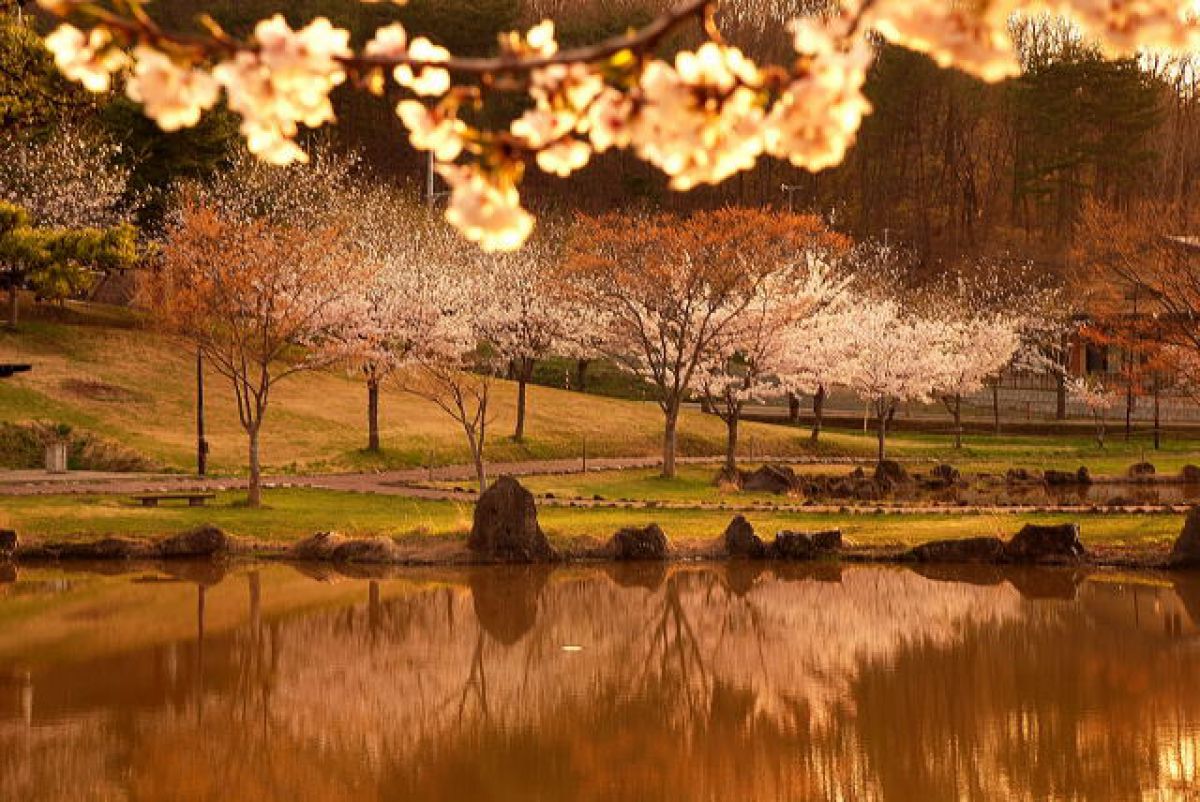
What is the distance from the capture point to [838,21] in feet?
12.7

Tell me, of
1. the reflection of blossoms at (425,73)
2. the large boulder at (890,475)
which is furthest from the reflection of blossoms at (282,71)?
the large boulder at (890,475)

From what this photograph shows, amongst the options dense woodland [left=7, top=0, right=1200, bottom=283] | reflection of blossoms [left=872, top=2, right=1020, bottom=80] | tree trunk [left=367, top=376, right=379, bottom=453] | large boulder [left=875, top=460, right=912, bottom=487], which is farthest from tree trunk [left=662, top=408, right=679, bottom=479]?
reflection of blossoms [left=872, top=2, right=1020, bottom=80]

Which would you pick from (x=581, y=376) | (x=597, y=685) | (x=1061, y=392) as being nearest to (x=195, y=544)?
(x=597, y=685)

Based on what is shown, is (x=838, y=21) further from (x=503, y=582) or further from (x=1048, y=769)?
(x=503, y=582)

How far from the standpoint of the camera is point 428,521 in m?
31.4

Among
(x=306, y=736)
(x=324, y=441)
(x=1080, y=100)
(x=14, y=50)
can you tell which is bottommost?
(x=306, y=736)

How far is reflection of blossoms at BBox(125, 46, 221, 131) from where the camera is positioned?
13.1 feet

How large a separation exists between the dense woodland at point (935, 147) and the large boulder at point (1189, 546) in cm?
4666

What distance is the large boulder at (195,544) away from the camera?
27.8 meters

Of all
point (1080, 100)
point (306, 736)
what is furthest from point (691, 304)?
point (1080, 100)

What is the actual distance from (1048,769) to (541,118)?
1146 centimetres

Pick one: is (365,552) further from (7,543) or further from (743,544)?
(743,544)

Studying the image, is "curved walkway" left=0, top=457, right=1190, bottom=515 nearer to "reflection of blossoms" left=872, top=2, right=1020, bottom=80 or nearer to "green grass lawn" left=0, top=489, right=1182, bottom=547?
"green grass lawn" left=0, top=489, right=1182, bottom=547

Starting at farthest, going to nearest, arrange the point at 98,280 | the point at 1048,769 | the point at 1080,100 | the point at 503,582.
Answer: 1. the point at 1080,100
2. the point at 98,280
3. the point at 503,582
4. the point at 1048,769
